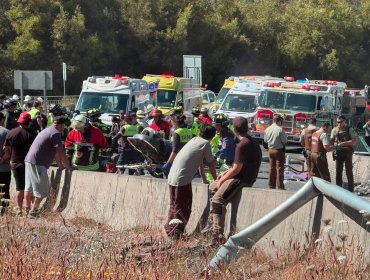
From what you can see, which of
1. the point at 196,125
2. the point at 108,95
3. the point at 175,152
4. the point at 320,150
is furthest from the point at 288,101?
the point at 175,152

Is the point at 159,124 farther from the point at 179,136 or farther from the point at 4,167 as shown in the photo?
the point at 4,167

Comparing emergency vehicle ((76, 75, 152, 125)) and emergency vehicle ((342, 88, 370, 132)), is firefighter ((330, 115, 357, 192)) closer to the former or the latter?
emergency vehicle ((76, 75, 152, 125))

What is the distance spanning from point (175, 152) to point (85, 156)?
1513 millimetres

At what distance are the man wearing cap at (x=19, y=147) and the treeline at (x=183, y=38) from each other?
34.7 meters

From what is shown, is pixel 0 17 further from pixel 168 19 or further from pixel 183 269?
pixel 183 269

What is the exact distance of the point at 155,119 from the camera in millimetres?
18391

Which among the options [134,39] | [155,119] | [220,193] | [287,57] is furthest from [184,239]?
[287,57]

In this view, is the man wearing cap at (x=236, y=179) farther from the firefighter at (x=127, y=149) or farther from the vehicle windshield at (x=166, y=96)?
the vehicle windshield at (x=166, y=96)

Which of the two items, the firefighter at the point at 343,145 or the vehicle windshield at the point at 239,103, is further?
the vehicle windshield at the point at 239,103

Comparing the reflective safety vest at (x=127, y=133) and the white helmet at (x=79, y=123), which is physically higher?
the white helmet at (x=79, y=123)

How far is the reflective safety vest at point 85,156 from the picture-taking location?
48.6ft

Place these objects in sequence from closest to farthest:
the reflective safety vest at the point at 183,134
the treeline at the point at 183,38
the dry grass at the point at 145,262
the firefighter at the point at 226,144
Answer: the dry grass at the point at 145,262
the firefighter at the point at 226,144
the reflective safety vest at the point at 183,134
the treeline at the point at 183,38

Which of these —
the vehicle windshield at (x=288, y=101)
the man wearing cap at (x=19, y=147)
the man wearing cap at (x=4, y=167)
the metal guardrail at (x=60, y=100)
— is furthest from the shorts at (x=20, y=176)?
the metal guardrail at (x=60, y=100)

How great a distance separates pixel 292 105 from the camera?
101ft
